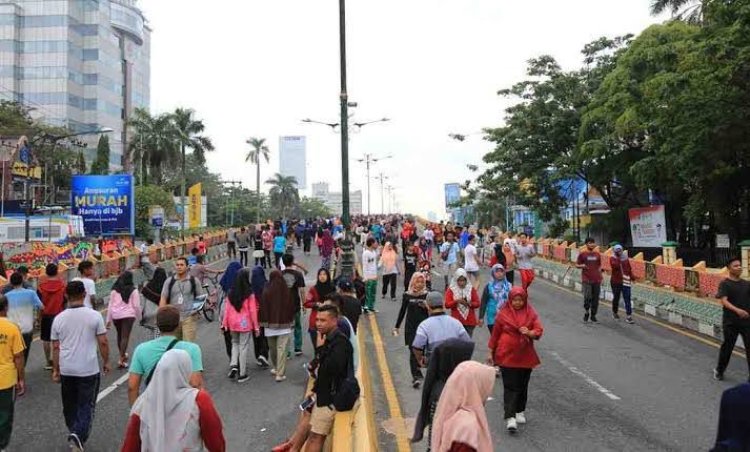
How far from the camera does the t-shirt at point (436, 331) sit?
252 inches

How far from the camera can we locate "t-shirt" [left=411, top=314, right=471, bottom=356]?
252 inches

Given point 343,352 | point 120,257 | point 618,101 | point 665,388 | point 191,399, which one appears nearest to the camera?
point 191,399

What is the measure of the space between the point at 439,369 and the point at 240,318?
426cm

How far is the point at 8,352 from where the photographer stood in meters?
5.72

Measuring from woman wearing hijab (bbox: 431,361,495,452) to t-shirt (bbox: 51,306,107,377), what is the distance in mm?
3759

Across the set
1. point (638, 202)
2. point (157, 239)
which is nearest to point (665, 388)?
point (638, 202)

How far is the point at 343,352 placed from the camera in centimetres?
514

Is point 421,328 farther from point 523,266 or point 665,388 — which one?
point 523,266

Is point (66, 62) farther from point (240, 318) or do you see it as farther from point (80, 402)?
point (80, 402)

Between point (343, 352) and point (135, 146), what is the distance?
2120 inches

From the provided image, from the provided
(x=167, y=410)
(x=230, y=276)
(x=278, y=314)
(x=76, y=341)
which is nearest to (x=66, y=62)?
(x=230, y=276)

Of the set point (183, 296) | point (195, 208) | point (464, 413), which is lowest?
point (464, 413)

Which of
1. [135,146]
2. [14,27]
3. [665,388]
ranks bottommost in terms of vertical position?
[665,388]

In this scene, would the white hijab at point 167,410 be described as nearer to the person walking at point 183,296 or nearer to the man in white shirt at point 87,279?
the person walking at point 183,296
